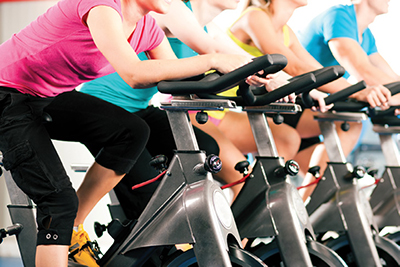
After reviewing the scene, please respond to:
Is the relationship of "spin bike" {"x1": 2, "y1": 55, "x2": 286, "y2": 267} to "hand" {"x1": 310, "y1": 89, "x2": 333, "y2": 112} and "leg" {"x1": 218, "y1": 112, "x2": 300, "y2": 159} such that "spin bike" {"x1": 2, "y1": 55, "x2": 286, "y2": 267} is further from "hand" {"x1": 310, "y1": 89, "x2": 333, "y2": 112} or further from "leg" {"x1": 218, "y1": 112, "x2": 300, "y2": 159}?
"leg" {"x1": 218, "y1": 112, "x2": 300, "y2": 159}

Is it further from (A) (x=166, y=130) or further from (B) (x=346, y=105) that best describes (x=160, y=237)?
(B) (x=346, y=105)

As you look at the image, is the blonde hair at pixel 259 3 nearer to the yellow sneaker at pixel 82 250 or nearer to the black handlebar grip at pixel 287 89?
the black handlebar grip at pixel 287 89

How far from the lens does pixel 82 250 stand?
176 centimetres

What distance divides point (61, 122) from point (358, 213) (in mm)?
1382

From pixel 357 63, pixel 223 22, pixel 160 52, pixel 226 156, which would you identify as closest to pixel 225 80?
pixel 160 52

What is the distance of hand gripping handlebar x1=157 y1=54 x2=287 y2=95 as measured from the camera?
4.20ft

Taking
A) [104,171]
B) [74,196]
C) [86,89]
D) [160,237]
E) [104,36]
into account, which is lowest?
[160,237]

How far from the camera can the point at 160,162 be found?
1612mm

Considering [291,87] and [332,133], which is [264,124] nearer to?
[291,87]

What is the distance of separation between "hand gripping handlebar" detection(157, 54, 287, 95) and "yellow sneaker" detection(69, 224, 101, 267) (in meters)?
0.74

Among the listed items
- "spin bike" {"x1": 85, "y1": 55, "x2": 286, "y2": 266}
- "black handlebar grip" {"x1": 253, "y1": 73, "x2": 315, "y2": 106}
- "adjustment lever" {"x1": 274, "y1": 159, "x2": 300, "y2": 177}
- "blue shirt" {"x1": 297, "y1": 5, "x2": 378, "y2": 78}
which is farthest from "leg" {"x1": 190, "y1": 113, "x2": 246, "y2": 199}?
"blue shirt" {"x1": 297, "y1": 5, "x2": 378, "y2": 78}

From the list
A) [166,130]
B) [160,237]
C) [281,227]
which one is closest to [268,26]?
[166,130]

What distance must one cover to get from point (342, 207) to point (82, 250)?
3.96 feet

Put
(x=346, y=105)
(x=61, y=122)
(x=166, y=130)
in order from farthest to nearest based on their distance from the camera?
(x=346, y=105) < (x=166, y=130) < (x=61, y=122)
